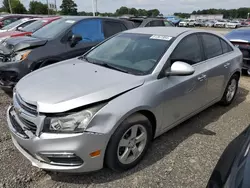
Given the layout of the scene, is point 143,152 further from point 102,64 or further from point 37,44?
point 37,44

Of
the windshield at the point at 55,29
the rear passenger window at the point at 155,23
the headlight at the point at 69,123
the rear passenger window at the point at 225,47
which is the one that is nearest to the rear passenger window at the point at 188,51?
A: the rear passenger window at the point at 225,47

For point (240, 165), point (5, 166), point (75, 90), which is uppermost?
point (75, 90)

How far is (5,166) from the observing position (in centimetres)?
258

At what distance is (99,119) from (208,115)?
2627 mm

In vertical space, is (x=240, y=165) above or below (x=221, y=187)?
above

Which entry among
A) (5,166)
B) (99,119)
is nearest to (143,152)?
(99,119)

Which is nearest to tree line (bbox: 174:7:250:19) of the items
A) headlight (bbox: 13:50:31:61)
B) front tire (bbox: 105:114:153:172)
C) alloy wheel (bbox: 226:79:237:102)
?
alloy wheel (bbox: 226:79:237:102)

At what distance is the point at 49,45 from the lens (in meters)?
4.63

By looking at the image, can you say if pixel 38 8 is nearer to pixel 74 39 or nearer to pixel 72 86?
pixel 74 39

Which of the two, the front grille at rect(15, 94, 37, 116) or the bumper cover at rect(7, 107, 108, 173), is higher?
the front grille at rect(15, 94, 37, 116)

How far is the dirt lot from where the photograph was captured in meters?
2.40

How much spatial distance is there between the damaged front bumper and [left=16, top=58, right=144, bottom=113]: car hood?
148cm

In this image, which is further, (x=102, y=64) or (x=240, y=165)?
(x=102, y=64)

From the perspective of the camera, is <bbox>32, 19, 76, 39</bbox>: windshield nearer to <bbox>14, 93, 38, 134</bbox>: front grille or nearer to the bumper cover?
<bbox>14, 93, 38, 134</bbox>: front grille
